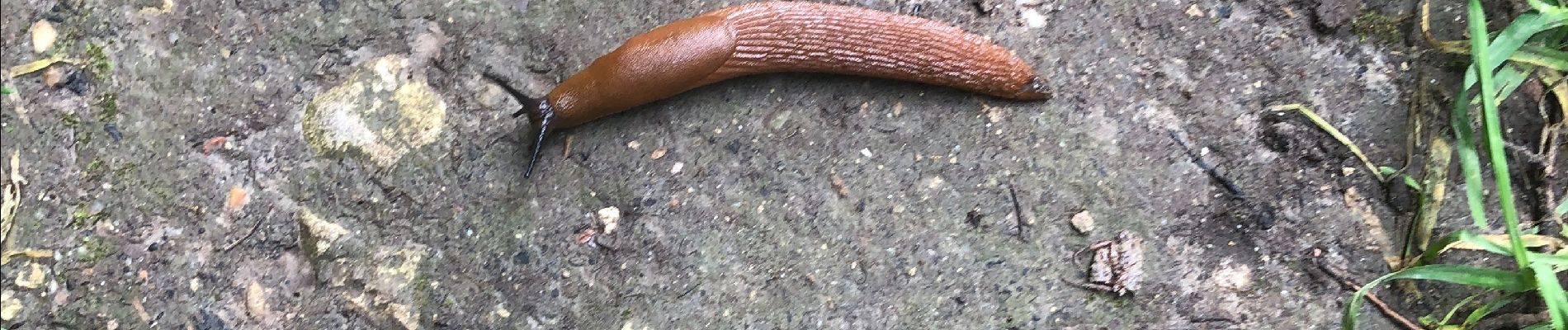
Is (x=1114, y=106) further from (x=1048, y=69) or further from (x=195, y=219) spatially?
(x=195, y=219)

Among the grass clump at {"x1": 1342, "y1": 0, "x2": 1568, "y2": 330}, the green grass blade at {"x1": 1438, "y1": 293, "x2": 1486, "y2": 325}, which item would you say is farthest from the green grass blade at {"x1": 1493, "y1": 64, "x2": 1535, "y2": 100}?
the green grass blade at {"x1": 1438, "y1": 293, "x2": 1486, "y2": 325}

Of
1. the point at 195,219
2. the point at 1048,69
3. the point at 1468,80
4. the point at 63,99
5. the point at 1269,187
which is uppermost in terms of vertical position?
the point at 1468,80

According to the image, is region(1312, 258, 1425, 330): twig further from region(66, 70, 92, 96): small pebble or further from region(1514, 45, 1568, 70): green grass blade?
region(66, 70, 92, 96): small pebble

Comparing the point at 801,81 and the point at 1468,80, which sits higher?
the point at 1468,80

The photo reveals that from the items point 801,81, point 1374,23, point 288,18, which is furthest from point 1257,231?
point 288,18

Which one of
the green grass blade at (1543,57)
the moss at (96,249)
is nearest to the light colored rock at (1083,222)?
the green grass blade at (1543,57)

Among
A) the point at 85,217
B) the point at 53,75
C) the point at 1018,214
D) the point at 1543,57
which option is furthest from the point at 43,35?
the point at 1543,57

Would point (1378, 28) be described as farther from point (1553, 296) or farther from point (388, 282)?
point (388, 282)

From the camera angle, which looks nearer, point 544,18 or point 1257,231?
point 1257,231
